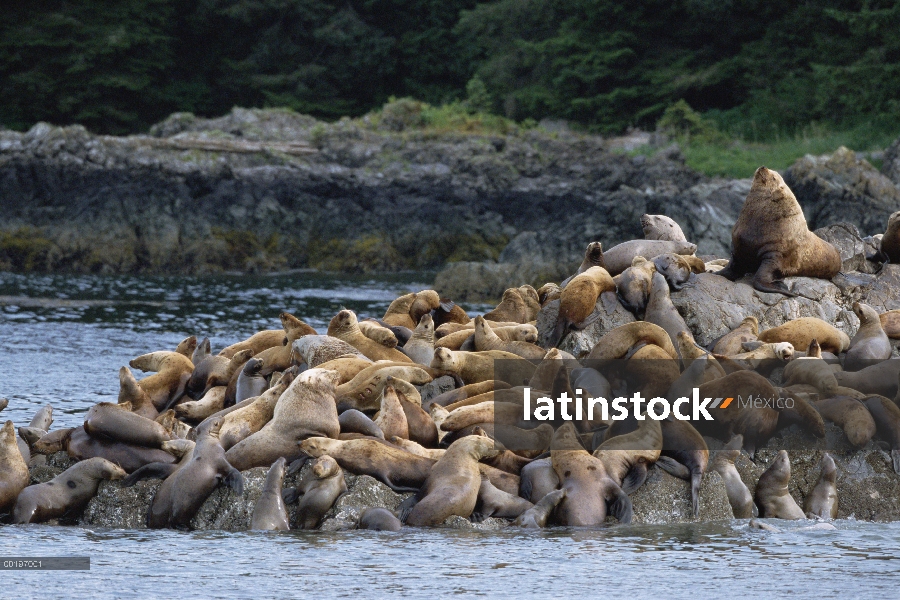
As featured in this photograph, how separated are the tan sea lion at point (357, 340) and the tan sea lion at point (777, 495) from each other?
376 centimetres

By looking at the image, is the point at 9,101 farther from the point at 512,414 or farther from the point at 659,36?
the point at 512,414

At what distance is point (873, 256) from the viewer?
510 inches

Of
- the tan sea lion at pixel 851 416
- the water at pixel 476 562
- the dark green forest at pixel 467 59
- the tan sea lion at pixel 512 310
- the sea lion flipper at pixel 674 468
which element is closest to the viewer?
the water at pixel 476 562

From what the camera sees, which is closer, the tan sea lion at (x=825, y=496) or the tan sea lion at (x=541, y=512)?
the tan sea lion at (x=541, y=512)

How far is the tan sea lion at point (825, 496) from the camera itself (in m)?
8.83

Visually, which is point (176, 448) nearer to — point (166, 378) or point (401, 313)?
point (166, 378)

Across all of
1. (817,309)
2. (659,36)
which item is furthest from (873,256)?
(659,36)

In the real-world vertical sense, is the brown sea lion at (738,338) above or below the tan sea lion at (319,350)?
above

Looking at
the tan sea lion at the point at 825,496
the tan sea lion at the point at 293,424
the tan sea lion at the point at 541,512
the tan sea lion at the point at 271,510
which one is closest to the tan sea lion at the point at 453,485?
the tan sea lion at the point at 541,512

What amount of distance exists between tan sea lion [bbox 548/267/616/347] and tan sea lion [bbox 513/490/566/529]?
327 centimetres

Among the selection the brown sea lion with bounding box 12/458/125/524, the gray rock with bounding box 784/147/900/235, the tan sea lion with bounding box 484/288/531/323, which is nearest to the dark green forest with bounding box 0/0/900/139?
the gray rock with bounding box 784/147/900/235

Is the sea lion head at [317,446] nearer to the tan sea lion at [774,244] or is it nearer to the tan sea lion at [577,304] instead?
the tan sea lion at [577,304]

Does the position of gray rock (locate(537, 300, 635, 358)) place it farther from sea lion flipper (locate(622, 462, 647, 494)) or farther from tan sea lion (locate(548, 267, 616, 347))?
sea lion flipper (locate(622, 462, 647, 494))

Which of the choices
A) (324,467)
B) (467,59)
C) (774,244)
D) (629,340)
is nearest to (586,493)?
(324,467)
